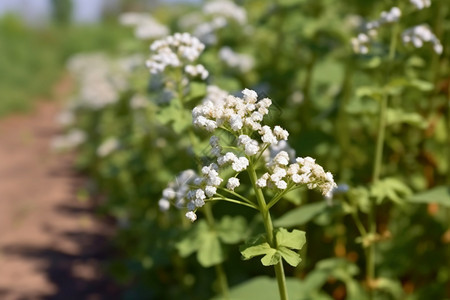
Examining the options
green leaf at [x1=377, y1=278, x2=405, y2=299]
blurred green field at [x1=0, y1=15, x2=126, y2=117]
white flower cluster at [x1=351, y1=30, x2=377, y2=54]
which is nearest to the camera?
white flower cluster at [x1=351, y1=30, x2=377, y2=54]

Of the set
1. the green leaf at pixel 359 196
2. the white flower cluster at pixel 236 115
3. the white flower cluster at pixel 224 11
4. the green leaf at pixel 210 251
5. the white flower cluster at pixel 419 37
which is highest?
the white flower cluster at pixel 224 11

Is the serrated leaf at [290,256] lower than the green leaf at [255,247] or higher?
lower

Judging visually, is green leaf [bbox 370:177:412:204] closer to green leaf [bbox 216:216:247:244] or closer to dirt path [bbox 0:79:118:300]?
green leaf [bbox 216:216:247:244]

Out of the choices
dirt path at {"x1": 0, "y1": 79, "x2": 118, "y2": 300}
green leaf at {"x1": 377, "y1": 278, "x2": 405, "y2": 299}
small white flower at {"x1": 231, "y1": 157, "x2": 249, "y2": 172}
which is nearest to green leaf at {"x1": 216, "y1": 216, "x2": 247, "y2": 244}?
green leaf at {"x1": 377, "y1": 278, "x2": 405, "y2": 299}

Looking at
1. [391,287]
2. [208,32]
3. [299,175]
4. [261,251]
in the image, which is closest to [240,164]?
[299,175]

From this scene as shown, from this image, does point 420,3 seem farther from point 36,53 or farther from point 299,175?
point 36,53

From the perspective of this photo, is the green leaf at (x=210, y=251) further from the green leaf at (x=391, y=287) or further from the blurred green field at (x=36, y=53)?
the blurred green field at (x=36, y=53)

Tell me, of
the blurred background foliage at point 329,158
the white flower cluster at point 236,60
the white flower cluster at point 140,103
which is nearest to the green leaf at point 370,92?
the blurred background foliage at point 329,158
